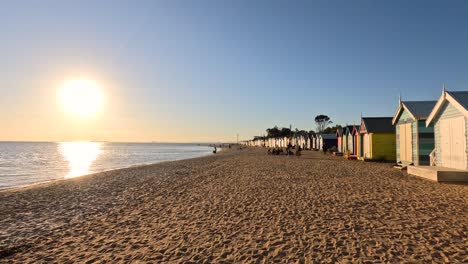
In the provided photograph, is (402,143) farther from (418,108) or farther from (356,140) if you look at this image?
(356,140)

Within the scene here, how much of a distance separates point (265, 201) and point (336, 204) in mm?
2360

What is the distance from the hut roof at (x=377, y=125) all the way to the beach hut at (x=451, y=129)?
974 cm

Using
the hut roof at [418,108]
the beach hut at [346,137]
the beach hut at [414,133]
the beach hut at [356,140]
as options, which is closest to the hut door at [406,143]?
the beach hut at [414,133]

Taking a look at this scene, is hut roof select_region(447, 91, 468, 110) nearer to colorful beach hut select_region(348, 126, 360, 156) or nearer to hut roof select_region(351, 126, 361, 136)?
hut roof select_region(351, 126, 361, 136)

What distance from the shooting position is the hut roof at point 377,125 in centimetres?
2525

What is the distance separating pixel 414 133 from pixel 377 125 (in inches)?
283

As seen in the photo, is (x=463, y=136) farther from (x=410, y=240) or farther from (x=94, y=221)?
(x=94, y=221)

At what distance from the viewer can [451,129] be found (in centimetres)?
1392

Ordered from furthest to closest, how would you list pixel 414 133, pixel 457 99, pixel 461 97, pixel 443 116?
pixel 414 133, pixel 443 116, pixel 461 97, pixel 457 99

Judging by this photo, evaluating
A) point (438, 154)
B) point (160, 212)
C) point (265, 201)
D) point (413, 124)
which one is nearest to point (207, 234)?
point (160, 212)

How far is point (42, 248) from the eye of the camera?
641 centimetres

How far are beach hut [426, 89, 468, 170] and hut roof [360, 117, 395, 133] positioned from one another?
9735mm

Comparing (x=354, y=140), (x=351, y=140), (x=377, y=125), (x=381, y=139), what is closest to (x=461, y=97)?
(x=381, y=139)

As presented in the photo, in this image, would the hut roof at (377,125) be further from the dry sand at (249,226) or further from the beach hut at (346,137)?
the dry sand at (249,226)
